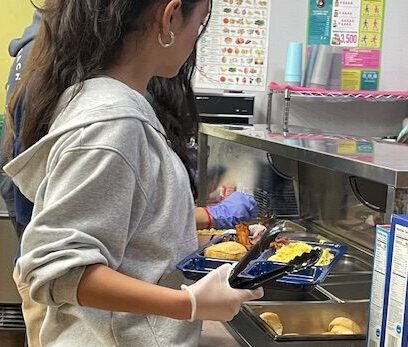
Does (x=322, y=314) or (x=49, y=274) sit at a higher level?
(x=49, y=274)

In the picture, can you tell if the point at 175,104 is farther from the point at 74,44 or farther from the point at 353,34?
the point at 353,34

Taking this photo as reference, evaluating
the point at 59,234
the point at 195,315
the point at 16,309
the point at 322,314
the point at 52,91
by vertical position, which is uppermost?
the point at 52,91

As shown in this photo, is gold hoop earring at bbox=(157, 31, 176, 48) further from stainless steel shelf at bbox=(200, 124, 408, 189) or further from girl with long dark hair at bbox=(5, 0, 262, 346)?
stainless steel shelf at bbox=(200, 124, 408, 189)

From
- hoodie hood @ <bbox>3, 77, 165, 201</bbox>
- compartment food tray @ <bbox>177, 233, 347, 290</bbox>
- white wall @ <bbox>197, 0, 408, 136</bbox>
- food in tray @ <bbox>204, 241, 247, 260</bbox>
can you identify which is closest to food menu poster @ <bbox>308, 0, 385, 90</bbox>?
white wall @ <bbox>197, 0, 408, 136</bbox>

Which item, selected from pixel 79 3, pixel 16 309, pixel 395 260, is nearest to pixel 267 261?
pixel 395 260

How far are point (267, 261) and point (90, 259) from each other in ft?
1.02

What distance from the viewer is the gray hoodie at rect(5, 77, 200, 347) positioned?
81cm

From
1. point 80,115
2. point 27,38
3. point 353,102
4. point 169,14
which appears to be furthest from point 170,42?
point 353,102

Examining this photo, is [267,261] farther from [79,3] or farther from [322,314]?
[79,3]

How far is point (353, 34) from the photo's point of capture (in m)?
2.94

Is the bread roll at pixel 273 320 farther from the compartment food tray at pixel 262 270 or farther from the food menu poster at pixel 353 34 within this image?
the food menu poster at pixel 353 34

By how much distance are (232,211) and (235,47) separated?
1589mm

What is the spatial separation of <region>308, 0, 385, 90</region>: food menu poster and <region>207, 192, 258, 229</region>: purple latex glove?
157 centimetres

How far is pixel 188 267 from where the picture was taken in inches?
37.7
